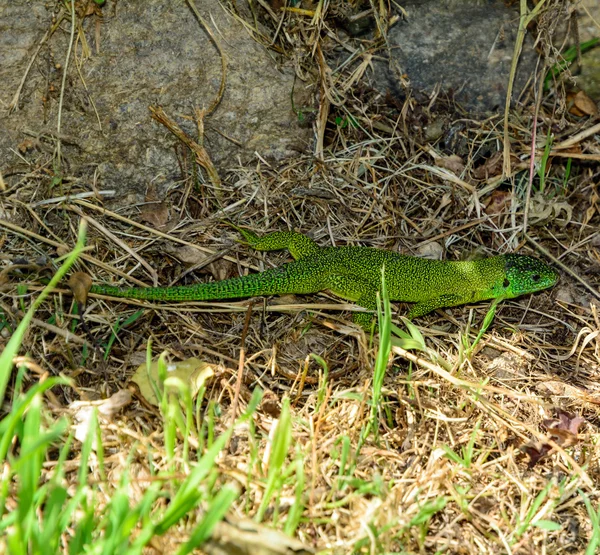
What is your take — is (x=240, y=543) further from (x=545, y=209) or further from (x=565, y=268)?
(x=545, y=209)

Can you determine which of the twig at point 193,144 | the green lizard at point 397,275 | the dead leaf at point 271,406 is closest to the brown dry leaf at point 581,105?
the green lizard at point 397,275

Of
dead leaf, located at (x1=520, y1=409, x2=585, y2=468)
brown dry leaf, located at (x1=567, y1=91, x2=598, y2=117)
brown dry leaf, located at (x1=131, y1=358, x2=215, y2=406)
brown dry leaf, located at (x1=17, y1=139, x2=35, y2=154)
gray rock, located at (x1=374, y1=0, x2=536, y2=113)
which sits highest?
gray rock, located at (x1=374, y1=0, x2=536, y2=113)

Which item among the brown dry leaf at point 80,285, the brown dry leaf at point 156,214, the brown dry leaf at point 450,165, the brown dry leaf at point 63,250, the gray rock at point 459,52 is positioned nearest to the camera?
the brown dry leaf at point 80,285

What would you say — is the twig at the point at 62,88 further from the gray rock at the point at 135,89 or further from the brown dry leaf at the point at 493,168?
the brown dry leaf at the point at 493,168

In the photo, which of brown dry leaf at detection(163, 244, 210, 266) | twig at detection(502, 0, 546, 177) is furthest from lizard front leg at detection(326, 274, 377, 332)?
twig at detection(502, 0, 546, 177)

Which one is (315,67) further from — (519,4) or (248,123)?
(519,4)

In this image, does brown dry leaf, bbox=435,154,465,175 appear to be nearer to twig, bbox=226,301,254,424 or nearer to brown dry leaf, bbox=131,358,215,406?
twig, bbox=226,301,254,424
